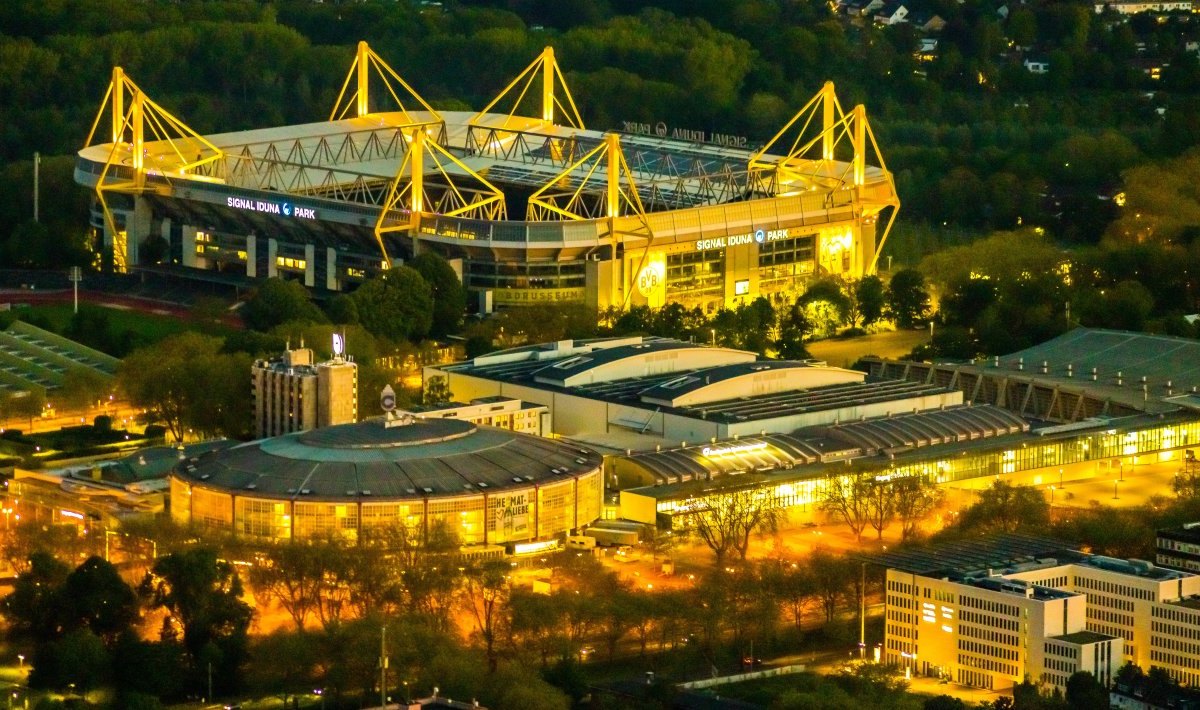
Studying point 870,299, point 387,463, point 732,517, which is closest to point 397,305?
Result: point 870,299

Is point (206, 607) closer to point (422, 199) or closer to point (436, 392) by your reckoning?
point (436, 392)

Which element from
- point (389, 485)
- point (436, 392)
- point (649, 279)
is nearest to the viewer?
point (389, 485)

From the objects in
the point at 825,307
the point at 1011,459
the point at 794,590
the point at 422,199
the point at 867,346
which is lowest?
the point at 794,590

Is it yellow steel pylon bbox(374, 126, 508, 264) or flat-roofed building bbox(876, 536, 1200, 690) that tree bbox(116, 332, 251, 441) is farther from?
flat-roofed building bbox(876, 536, 1200, 690)

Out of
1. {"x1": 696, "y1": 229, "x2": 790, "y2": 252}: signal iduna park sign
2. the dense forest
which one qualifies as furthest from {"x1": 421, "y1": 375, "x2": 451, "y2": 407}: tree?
the dense forest

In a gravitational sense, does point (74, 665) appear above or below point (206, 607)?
below

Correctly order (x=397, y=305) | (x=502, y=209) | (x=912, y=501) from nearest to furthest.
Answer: (x=912, y=501) < (x=397, y=305) < (x=502, y=209)

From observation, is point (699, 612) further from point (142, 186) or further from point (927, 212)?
point (927, 212)

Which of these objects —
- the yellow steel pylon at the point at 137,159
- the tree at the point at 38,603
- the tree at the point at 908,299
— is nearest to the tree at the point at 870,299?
the tree at the point at 908,299
